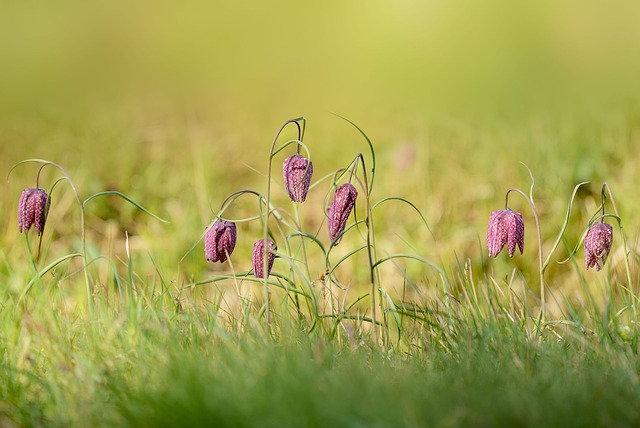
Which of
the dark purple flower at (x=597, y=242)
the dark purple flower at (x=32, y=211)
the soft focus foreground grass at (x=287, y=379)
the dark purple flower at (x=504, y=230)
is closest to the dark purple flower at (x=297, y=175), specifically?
the soft focus foreground grass at (x=287, y=379)

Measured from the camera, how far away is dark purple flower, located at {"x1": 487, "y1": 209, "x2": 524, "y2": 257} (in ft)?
6.41

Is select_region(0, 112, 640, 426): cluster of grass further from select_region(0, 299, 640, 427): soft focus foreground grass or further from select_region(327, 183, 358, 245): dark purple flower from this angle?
select_region(327, 183, 358, 245): dark purple flower

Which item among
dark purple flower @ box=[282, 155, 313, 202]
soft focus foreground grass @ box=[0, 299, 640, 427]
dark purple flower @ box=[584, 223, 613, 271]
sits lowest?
soft focus foreground grass @ box=[0, 299, 640, 427]

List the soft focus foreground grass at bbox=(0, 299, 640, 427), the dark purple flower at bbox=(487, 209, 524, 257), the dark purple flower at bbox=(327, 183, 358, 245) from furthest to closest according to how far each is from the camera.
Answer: the dark purple flower at bbox=(487, 209, 524, 257) < the dark purple flower at bbox=(327, 183, 358, 245) < the soft focus foreground grass at bbox=(0, 299, 640, 427)

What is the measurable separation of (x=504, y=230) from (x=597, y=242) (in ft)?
0.66

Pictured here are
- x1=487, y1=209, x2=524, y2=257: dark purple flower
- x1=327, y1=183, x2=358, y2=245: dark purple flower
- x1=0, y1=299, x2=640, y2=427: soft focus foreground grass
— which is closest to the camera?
x1=0, y1=299, x2=640, y2=427: soft focus foreground grass

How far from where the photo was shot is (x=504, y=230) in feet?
6.42

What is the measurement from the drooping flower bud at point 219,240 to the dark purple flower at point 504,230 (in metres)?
0.57

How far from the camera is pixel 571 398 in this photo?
1.38m

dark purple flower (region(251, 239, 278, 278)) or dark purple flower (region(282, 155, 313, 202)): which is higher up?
dark purple flower (region(282, 155, 313, 202))

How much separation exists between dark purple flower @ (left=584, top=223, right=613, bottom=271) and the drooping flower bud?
2.56 ft

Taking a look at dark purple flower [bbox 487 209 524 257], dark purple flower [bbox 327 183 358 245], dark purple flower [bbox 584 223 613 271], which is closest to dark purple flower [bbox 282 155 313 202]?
dark purple flower [bbox 327 183 358 245]

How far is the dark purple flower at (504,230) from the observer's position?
1.95m

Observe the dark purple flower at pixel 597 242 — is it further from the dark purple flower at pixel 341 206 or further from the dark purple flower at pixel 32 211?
the dark purple flower at pixel 32 211
